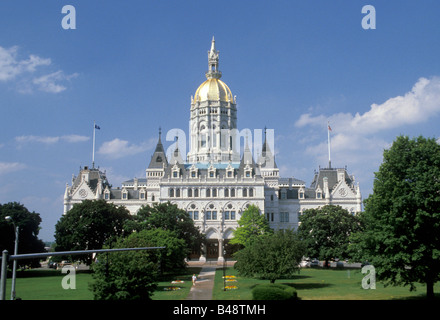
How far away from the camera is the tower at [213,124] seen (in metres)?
109

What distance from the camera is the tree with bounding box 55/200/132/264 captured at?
217ft

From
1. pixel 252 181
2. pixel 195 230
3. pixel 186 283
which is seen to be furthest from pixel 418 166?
pixel 252 181

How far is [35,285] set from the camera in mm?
49156

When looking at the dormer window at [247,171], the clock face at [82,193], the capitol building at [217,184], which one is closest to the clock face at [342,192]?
the capitol building at [217,184]

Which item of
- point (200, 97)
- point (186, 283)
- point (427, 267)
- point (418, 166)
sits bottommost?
point (186, 283)

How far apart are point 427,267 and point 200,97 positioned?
87.6 m

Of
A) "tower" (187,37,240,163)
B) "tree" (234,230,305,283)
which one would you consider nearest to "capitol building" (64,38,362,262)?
"tower" (187,37,240,163)

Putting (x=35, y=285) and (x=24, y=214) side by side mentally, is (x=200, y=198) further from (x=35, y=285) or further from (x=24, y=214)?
(x=35, y=285)

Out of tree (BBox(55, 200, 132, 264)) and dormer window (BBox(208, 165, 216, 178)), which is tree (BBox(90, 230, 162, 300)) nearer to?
tree (BBox(55, 200, 132, 264))

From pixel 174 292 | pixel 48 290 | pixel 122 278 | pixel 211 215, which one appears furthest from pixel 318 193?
pixel 122 278

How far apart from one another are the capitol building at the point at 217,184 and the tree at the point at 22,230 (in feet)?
63.4

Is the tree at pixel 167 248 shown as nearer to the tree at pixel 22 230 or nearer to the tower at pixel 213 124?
the tree at pixel 22 230

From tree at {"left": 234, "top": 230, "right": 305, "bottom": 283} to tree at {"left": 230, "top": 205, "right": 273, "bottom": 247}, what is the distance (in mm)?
30352

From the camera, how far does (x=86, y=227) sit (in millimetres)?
67375
